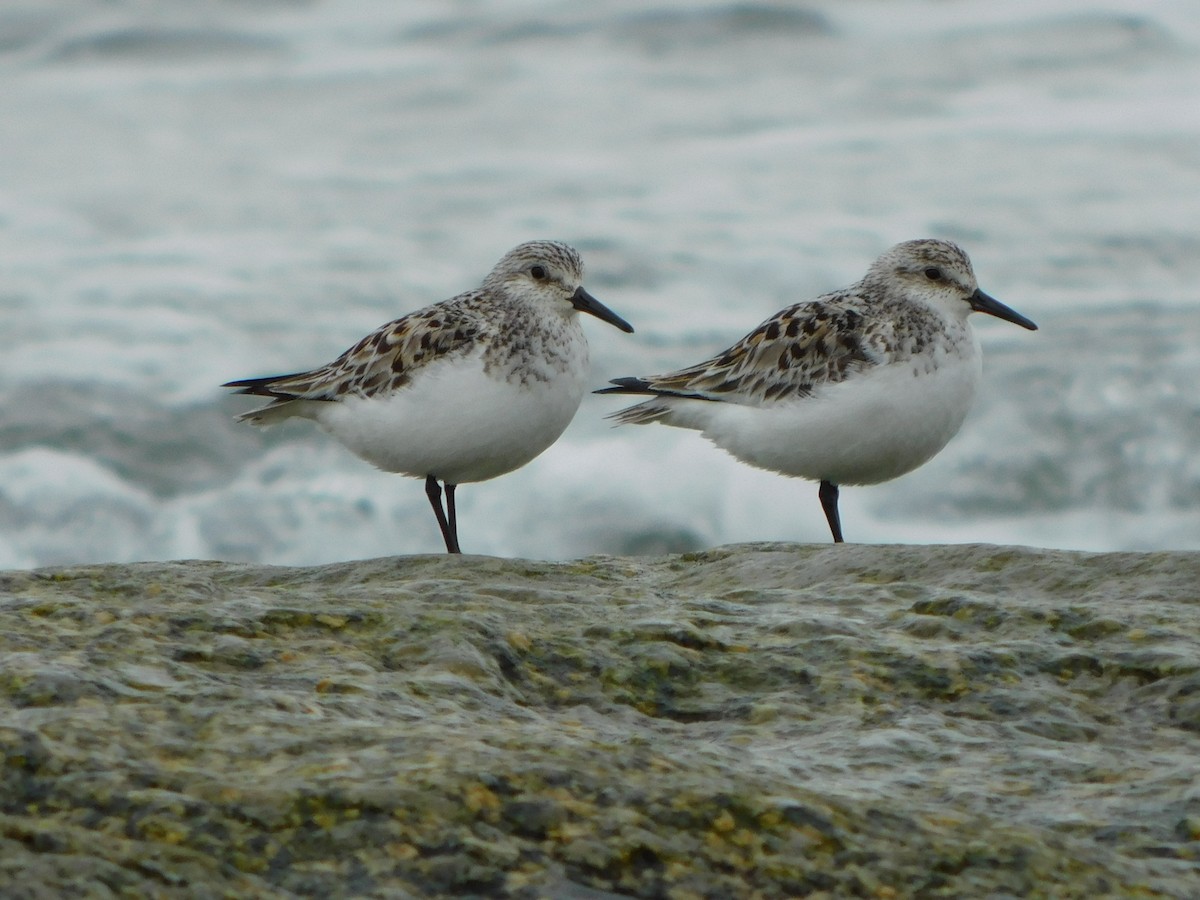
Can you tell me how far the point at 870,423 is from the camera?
26.8ft

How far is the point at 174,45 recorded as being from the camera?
27.2 metres

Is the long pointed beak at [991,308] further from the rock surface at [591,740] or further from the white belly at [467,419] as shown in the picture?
the rock surface at [591,740]

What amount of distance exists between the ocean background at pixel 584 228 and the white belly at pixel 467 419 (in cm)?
779

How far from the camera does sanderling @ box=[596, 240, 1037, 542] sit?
821cm

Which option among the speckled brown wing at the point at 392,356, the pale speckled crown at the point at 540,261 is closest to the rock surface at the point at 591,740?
the speckled brown wing at the point at 392,356

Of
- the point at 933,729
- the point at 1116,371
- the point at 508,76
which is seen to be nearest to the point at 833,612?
the point at 933,729

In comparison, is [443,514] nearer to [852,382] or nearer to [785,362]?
[785,362]

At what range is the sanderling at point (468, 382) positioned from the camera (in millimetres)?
7836

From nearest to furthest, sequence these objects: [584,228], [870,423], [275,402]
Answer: [870,423]
[275,402]
[584,228]

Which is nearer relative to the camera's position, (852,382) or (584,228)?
(852,382)

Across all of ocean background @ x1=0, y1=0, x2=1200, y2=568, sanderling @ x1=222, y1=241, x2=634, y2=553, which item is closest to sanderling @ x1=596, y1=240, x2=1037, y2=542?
sanderling @ x1=222, y1=241, x2=634, y2=553

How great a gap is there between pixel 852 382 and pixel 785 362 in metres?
0.47

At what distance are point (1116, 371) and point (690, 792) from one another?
15.5 meters

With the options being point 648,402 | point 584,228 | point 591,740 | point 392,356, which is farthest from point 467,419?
point 584,228
